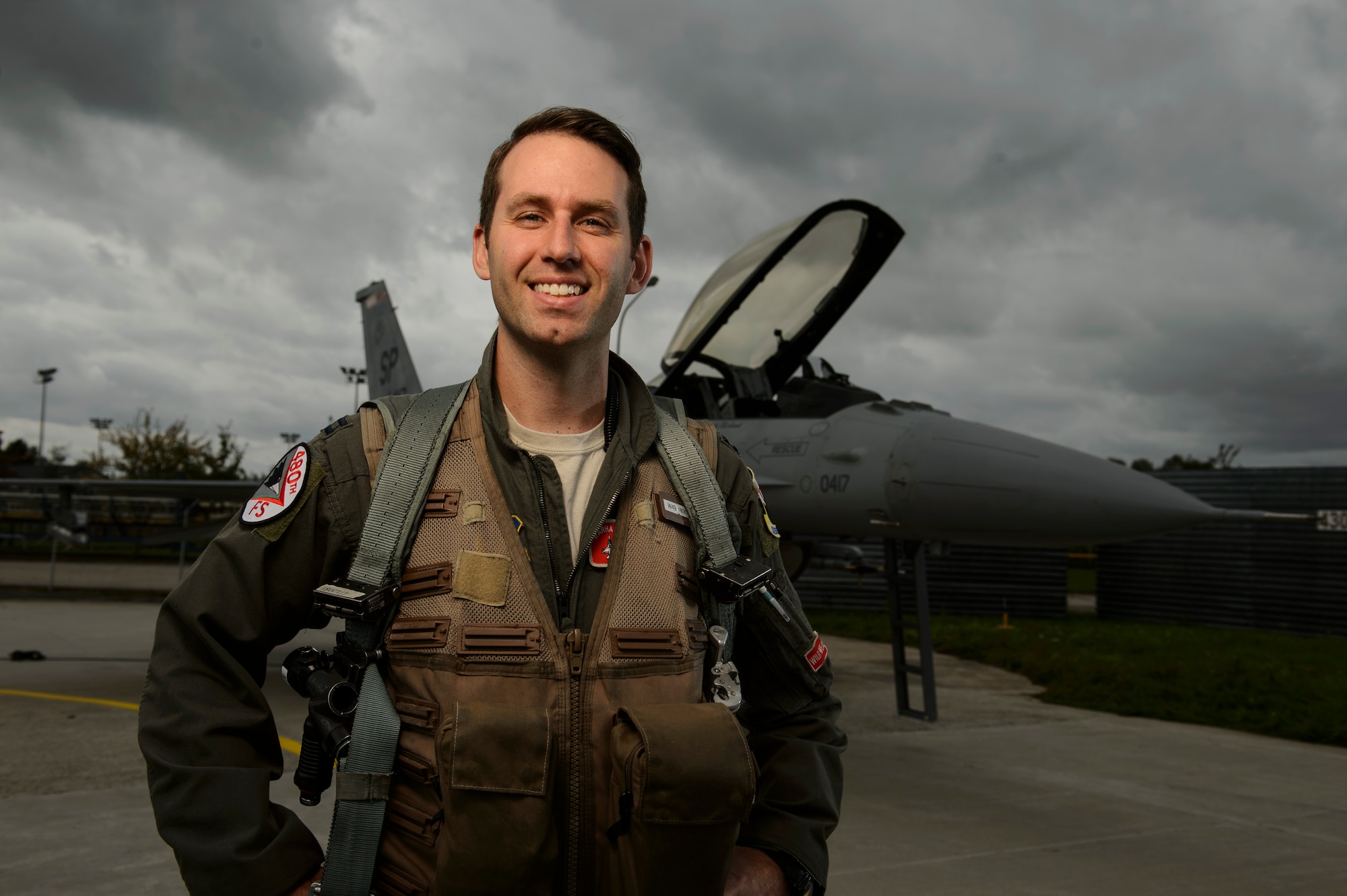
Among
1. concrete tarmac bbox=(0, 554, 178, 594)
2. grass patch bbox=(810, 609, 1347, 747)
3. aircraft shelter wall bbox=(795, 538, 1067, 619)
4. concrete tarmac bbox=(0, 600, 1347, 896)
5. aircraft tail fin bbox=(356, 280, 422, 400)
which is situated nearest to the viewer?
concrete tarmac bbox=(0, 600, 1347, 896)

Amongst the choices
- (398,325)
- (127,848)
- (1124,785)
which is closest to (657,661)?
(127,848)

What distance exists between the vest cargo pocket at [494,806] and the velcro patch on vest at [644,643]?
0.20 m

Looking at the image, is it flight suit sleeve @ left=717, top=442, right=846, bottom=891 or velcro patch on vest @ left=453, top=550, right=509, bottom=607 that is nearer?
velcro patch on vest @ left=453, top=550, right=509, bottom=607

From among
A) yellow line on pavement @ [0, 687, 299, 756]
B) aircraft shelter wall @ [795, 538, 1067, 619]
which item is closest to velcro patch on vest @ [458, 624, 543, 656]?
yellow line on pavement @ [0, 687, 299, 756]

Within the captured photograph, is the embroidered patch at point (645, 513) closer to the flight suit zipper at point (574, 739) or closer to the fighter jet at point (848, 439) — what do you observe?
the flight suit zipper at point (574, 739)

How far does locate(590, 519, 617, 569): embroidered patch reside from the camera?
56.5 inches

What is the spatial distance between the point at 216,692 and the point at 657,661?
0.65 metres

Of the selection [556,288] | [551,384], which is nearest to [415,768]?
[551,384]

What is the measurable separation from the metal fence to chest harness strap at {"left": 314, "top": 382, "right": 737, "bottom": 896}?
16.3 m

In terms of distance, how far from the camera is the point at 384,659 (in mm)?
1342

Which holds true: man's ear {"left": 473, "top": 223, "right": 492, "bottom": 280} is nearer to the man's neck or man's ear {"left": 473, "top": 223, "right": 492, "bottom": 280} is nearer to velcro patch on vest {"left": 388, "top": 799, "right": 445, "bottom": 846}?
the man's neck

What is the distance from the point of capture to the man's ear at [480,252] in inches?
61.6

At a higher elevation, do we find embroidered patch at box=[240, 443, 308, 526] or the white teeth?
the white teeth

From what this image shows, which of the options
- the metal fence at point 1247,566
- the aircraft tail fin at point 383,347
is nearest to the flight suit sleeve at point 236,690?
the aircraft tail fin at point 383,347
